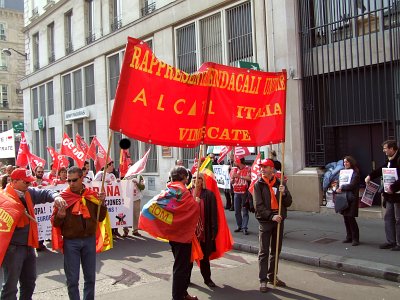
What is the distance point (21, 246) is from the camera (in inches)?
188

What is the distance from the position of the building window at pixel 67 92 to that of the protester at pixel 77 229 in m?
21.5

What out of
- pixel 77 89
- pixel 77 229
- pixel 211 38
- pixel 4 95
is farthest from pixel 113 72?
pixel 4 95

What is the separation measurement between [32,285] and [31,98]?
27.7 m

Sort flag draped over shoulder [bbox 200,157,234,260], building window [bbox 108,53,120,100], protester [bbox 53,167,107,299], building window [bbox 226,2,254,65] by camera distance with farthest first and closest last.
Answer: building window [bbox 108,53,120,100] → building window [bbox 226,2,254,65] → flag draped over shoulder [bbox 200,157,234,260] → protester [bbox 53,167,107,299]

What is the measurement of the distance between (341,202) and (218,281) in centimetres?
317

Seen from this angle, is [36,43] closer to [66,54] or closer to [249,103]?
[66,54]

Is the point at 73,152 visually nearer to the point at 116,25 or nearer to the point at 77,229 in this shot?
the point at 77,229

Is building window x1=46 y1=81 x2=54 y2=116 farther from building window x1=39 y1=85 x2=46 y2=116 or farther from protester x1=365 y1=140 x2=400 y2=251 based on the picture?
protester x1=365 y1=140 x2=400 y2=251

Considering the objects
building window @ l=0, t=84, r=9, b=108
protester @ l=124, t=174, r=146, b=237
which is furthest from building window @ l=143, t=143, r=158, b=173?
building window @ l=0, t=84, r=9, b=108

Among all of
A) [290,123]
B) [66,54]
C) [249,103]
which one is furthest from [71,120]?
[249,103]

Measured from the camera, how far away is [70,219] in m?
4.93

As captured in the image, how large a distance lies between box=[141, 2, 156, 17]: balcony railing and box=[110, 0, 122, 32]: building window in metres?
2.18

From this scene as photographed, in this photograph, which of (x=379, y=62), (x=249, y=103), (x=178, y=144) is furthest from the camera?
(x=379, y=62)

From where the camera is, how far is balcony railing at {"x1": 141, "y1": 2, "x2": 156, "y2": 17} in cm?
1852
